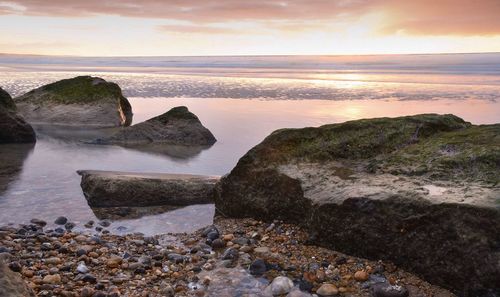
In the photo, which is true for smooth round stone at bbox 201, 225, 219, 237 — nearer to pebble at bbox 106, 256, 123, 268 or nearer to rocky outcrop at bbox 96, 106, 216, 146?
pebble at bbox 106, 256, 123, 268

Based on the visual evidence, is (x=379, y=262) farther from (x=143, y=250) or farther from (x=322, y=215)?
(x=143, y=250)

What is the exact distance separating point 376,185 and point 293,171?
61.1 inches

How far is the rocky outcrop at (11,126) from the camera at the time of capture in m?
14.1

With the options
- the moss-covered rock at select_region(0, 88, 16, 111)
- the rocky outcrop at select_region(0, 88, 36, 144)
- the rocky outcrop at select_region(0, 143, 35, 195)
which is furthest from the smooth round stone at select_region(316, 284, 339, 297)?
the moss-covered rock at select_region(0, 88, 16, 111)

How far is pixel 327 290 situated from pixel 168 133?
1040 cm

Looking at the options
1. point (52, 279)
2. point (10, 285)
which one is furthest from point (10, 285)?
point (52, 279)

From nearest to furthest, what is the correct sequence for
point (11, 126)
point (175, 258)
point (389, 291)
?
point (389, 291)
point (175, 258)
point (11, 126)

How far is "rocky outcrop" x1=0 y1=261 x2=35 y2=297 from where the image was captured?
399 centimetres

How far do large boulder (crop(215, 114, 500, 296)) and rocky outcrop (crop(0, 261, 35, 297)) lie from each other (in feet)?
11.7

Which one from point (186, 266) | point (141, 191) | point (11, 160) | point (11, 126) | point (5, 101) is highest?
point (5, 101)

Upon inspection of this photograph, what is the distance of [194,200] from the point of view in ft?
29.8

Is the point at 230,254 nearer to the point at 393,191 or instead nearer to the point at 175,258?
the point at 175,258

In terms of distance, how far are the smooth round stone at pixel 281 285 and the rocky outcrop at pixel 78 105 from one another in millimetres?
13670

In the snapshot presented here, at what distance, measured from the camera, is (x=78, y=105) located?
62.7 feet
